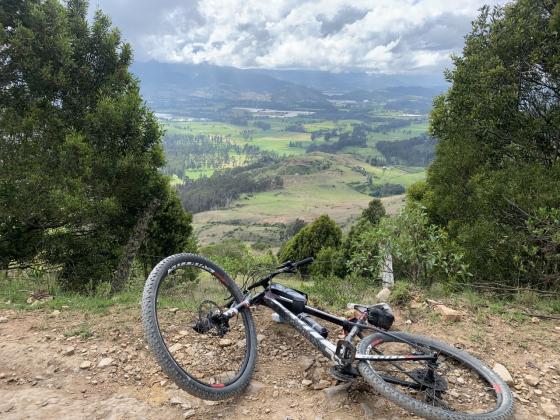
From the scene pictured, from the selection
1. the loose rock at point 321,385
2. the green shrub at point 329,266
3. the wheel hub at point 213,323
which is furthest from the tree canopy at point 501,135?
the green shrub at point 329,266

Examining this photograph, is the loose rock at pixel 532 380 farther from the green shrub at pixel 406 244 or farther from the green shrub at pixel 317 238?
the green shrub at pixel 317 238

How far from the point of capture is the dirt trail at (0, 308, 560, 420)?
376cm

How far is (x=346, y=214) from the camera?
4262 inches

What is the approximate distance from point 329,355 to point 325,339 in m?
0.18

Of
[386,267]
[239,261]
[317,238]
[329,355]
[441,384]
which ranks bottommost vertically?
[317,238]

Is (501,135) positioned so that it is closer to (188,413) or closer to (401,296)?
(401,296)

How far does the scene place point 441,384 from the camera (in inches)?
149

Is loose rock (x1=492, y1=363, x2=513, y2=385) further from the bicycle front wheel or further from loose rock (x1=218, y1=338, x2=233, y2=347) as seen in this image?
loose rock (x1=218, y1=338, x2=233, y2=347)

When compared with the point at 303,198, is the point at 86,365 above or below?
above

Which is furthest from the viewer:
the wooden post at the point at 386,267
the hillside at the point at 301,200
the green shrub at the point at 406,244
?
the hillside at the point at 301,200

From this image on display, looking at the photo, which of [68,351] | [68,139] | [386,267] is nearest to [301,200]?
[68,139]

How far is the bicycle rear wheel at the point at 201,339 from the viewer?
11.6ft

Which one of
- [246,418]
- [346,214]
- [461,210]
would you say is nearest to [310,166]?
[346,214]

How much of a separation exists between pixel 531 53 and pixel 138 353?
512 inches
